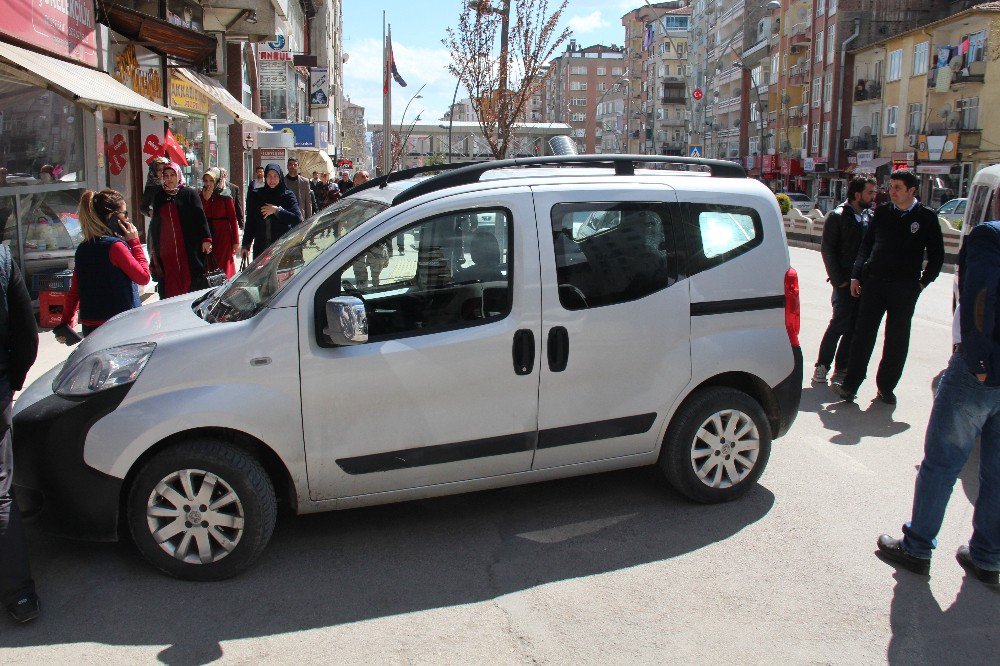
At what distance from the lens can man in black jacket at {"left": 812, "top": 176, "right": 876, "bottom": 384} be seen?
8109 millimetres

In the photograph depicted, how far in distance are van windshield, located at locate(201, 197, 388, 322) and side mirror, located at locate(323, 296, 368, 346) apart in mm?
363

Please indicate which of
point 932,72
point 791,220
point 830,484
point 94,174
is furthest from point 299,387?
point 932,72

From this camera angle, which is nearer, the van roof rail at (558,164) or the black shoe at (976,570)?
the black shoe at (976,570)

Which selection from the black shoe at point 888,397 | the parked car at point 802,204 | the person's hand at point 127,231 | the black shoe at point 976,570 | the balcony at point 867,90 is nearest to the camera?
the black shoe at point 976,570

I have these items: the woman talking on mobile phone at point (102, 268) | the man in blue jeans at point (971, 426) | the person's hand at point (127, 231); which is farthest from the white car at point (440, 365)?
the person's hand at point (127, 231)

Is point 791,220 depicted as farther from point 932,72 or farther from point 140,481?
point 140,481

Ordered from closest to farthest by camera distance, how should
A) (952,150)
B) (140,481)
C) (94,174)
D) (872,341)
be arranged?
(140,481) → (872,341) → (94,174) → (952,150)

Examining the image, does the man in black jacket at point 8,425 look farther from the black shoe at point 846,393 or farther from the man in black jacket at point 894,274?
the black shoe at point 846,393

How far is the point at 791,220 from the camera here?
32250mm

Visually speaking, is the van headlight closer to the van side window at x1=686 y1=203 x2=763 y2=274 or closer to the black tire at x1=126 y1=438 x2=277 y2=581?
the black tire at x1=126 y1=438 x2=277 y2=581

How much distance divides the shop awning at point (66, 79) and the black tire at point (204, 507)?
6.68m

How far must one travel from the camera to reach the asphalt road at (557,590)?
11.7 feet

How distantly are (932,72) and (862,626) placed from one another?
53586mm

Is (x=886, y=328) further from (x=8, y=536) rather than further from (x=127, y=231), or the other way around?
(x=8, y=536)
